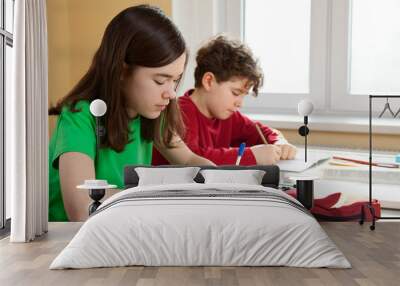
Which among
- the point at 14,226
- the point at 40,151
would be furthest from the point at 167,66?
the point at 14,226

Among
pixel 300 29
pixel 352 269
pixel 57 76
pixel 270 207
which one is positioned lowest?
pixel 352 269

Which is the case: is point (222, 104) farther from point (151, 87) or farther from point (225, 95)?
point (151, 87)

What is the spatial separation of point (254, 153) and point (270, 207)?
1242 mm

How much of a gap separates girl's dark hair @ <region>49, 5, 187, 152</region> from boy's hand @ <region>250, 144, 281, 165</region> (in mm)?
536

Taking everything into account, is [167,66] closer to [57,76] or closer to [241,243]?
[57,76]

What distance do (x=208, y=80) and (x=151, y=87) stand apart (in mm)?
393

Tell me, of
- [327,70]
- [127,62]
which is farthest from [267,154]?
[127,62]

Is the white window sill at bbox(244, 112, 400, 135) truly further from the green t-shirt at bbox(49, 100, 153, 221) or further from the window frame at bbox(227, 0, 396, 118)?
the green t-shirt at bbox(49, 100, 153, 221)

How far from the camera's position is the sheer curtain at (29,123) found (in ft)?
15.0

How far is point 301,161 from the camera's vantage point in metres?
5.25

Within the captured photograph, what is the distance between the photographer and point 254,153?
520cm

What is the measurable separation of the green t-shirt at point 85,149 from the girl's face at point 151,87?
0.35 feet

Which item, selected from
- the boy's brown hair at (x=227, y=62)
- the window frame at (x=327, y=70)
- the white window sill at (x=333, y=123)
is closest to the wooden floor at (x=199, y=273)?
the white window sill at (x=333, y=123)

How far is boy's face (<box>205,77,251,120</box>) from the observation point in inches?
203
